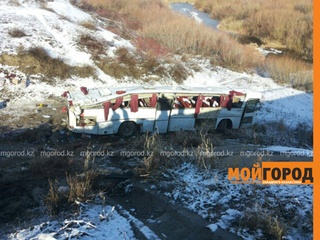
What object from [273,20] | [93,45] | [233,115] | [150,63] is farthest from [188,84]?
[273,20]

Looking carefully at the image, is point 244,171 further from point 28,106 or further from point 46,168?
point 28,106

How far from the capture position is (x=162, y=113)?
1237 centimetres

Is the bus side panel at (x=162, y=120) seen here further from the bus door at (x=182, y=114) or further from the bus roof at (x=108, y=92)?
the bus roof at (x=108, y=92)

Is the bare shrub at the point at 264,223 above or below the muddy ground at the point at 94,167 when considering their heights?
above

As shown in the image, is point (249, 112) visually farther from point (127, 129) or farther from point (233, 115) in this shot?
point (127, 129)

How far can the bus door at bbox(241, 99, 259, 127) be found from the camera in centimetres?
1393

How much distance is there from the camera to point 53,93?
16.3 m

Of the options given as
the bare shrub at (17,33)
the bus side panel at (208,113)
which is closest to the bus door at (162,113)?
the bus side panel at (208,113)

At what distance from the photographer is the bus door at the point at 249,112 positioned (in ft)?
45.7

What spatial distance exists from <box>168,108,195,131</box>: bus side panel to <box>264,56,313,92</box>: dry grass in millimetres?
11939

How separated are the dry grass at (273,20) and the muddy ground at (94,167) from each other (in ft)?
72.8

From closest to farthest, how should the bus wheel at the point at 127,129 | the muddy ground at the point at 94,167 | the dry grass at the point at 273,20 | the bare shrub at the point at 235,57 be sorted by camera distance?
1. the muddy ground at the point at 94,167
2. the bus wheel at the point at 127,129
3. the bare shrub at the point at 235,57
4. the dry grass at the point at 273,20

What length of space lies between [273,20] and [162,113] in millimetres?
26170

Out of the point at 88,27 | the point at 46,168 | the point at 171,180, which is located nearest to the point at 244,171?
the point at 171,180
